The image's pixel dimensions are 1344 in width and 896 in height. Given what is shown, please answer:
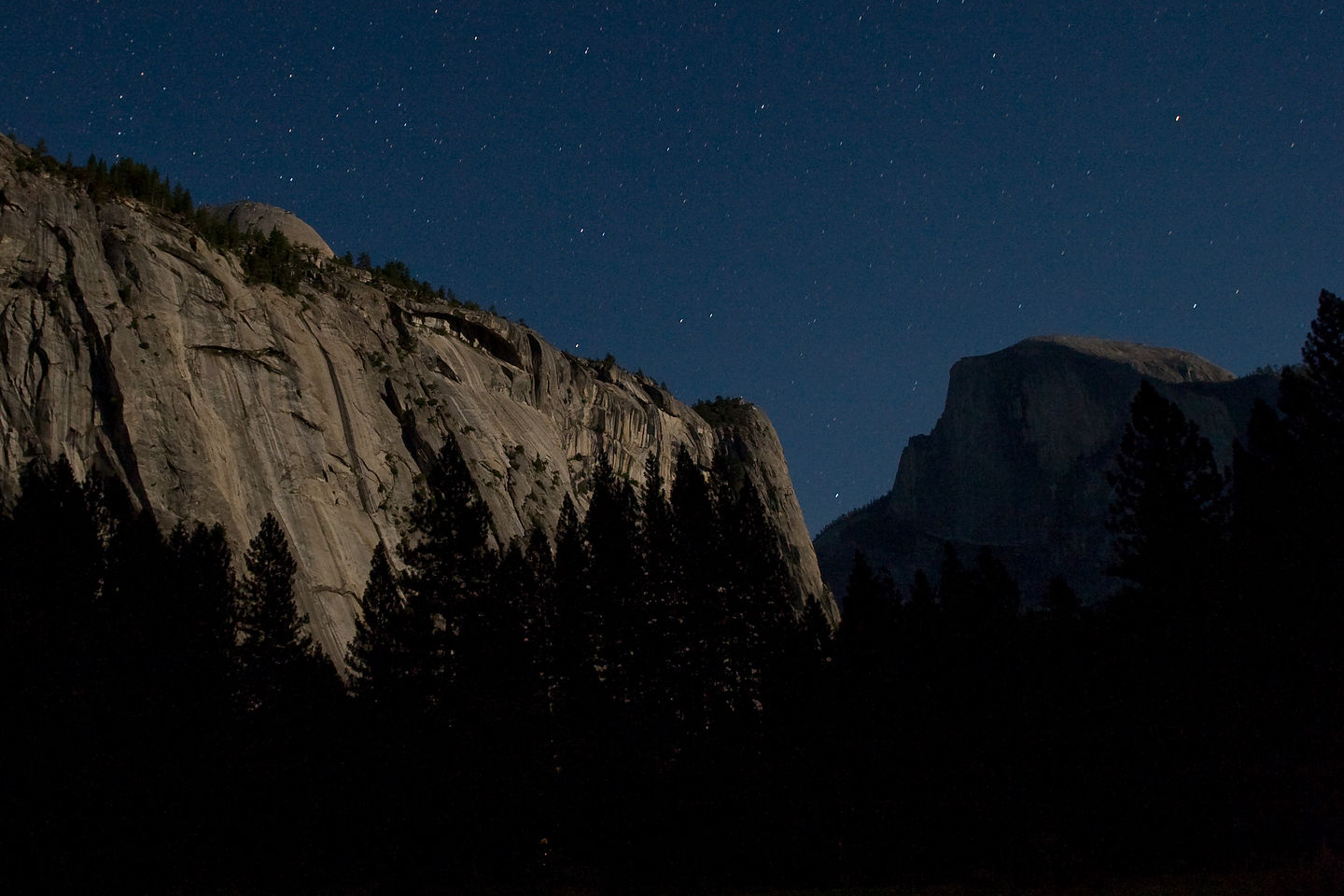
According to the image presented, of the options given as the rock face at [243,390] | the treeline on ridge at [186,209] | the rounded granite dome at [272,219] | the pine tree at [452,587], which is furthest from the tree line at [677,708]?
the rounded granite dome at [272,219]

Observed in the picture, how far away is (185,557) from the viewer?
40.9 meters

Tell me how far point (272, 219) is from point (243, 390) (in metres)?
57.9

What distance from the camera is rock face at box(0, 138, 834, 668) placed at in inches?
2083

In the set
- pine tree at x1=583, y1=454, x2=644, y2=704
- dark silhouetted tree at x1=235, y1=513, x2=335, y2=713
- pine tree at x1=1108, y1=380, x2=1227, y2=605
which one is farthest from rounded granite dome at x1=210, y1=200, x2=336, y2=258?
pine tree at x1=1108, y1=380, x2=1227, y2=605

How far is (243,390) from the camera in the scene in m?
62.3

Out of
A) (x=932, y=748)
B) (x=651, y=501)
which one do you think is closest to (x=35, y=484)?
(x=651, y=501)

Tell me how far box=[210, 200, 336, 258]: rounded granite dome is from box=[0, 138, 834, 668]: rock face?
2933 centimetres

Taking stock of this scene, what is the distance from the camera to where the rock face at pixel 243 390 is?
174 ft

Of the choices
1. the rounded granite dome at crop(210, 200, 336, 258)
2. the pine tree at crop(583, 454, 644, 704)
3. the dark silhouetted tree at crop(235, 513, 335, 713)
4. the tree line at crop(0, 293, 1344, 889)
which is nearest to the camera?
the tree line at crop(0, 293, 1344, 889)

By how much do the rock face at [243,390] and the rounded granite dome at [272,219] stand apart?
2933cm

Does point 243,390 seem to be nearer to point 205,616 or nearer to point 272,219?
point 205,616

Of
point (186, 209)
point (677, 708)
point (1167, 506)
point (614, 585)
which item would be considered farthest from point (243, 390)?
point (1167, 506)

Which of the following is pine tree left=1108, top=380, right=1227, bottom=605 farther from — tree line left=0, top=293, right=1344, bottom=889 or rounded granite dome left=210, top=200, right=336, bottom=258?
rounded granite dome left=210, top=200, right=336, bottom=258

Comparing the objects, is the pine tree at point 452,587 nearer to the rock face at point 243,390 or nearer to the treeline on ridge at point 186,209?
the rock face at point 243,390
